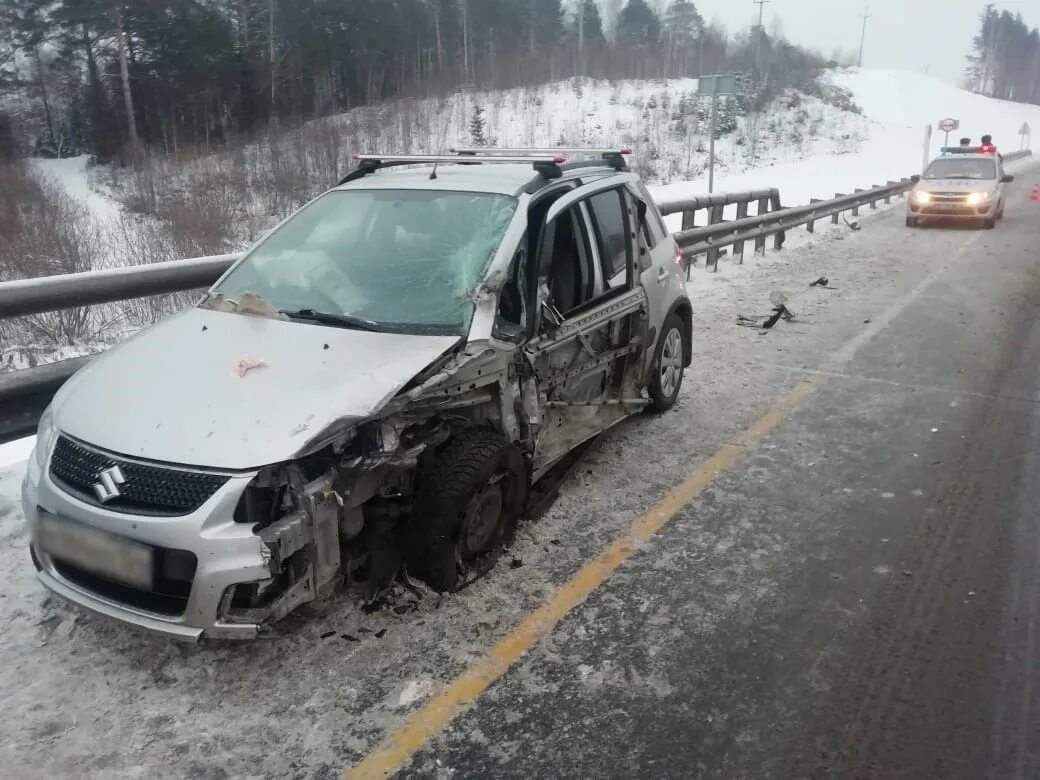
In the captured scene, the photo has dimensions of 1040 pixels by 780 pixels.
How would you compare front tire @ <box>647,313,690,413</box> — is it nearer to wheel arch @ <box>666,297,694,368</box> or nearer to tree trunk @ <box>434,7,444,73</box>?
wheel arch @ <box>666,297,694,368</box>

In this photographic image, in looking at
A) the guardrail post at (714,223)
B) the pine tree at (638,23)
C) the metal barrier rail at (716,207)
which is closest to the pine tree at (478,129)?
the metal barrier rail at (716,207)

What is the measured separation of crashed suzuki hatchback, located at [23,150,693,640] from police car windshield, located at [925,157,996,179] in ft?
50.2

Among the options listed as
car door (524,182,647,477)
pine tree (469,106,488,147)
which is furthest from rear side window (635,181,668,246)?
pine tree (469,106,488,147)

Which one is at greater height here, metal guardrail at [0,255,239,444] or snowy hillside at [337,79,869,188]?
snowy hillside at [337,79,869,188]

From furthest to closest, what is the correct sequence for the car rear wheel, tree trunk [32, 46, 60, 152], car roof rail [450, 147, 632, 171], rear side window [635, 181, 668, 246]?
tree trunk [32, 46, 60, 152] < rear side window [635, 181, 668, 246] < car roof rail [450, 147, 632, 171] < the car rear wheel

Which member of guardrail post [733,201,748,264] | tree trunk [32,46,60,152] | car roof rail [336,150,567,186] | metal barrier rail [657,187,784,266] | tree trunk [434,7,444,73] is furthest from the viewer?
tree trunk [434,7,444,73]

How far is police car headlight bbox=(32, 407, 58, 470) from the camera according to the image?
3.25 metres

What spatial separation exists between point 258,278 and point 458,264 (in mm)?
1163

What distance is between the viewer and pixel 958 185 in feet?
55.0

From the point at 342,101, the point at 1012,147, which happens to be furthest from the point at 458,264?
the point at 1012,147

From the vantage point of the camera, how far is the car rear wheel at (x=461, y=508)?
3.53 metres

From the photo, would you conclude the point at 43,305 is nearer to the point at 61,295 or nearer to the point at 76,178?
the point at 61,295

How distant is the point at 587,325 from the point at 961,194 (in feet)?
50.0

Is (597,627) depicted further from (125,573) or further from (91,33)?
(91,33)
